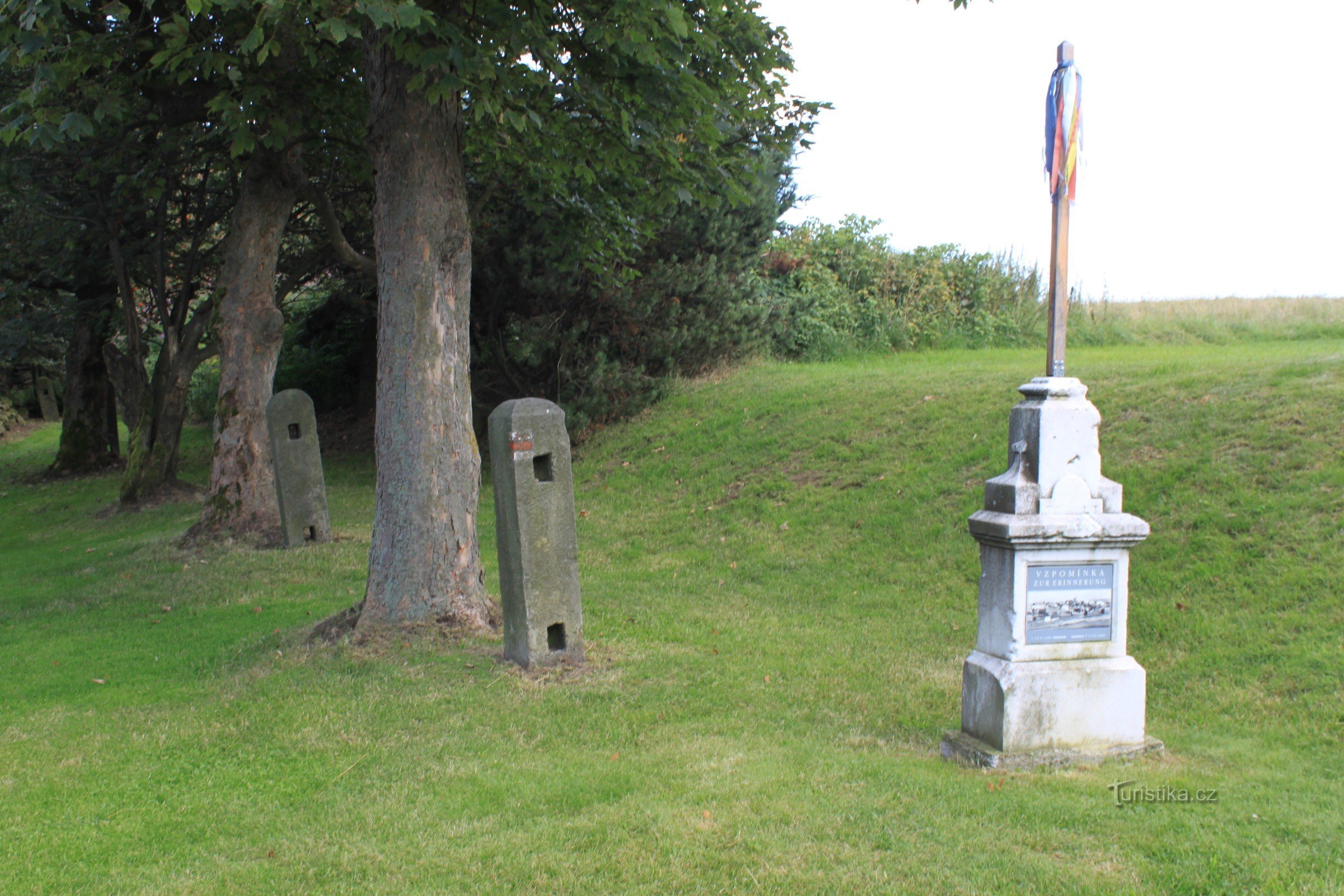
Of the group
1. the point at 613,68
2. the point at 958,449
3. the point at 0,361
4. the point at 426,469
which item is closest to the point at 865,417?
the point at 958,449

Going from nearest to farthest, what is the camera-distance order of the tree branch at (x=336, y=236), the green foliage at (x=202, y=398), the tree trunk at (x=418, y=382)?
the tree trunk at (x=418, y=382), the tree branch at (x=336, y=236), the green foliage at (x=202, y=398)

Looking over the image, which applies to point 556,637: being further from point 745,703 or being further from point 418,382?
point 418,382

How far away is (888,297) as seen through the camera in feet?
72.8

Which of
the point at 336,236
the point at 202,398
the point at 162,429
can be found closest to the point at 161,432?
the point at 162,429

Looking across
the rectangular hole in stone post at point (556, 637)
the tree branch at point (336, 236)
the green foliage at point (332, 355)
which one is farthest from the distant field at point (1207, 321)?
the rectangular hole in stone post at point (556, 637)

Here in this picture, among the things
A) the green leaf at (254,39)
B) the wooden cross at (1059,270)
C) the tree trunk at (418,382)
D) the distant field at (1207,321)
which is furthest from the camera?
the distant field at (1207,321)

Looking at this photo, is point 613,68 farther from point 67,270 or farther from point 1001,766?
point 67,270

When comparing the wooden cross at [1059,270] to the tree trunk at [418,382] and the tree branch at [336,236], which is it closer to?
the tree trunk at [418,382]

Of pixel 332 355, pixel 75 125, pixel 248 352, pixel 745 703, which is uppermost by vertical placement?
pixel 75 125

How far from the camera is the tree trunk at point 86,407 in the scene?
72.7 ft

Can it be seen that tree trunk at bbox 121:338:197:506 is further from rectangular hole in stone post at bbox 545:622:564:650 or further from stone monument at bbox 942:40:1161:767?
stone monument at bbox 942:40:1161:767

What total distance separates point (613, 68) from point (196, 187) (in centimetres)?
1199

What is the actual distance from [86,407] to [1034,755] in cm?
2309

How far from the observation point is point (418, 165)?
7.89 meters
